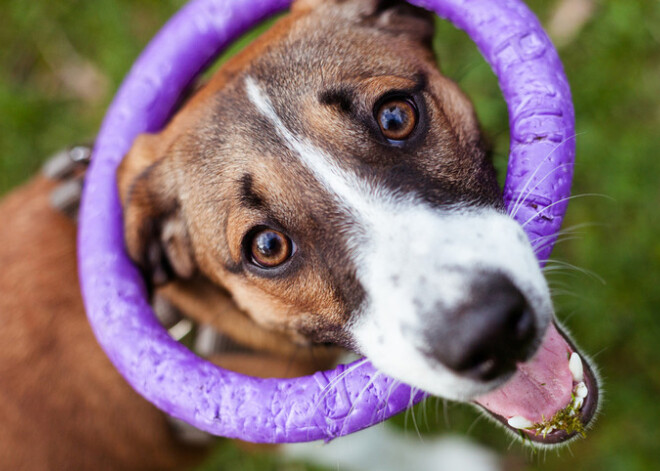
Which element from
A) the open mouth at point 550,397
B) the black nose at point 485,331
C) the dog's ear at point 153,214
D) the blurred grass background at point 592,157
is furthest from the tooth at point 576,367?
the dog's ear at point 153,214

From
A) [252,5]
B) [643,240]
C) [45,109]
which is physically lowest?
[643,240]

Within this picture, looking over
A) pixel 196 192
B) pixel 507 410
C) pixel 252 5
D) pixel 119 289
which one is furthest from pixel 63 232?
pixel 507 410

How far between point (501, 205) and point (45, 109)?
5659 mm

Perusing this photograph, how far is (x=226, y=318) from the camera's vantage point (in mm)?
3906

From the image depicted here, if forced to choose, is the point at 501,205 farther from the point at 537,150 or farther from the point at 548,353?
the point at 548,353

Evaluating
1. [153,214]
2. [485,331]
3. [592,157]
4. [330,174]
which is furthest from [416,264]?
[592,157]

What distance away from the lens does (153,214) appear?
3.42 metres

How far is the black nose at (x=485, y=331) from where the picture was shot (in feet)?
7.23

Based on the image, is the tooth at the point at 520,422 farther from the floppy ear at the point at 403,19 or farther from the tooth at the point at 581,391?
the floppy ear at the point at 403,19

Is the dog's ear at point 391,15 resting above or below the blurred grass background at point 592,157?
above

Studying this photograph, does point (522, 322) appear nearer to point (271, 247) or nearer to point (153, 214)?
point (271, 247)

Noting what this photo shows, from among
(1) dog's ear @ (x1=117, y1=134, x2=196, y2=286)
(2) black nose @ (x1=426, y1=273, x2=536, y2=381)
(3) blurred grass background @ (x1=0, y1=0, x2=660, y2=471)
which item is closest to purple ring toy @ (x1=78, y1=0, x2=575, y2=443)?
(1) dog's ear @ (x1=117, y1=134, x2=196, y2=286)

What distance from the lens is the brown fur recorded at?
279cm

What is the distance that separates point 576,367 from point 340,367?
1.06 metres
